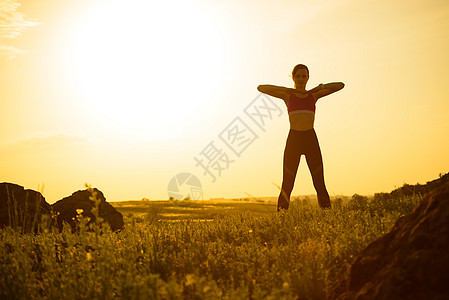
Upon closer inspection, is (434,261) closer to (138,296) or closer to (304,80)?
(138,296)

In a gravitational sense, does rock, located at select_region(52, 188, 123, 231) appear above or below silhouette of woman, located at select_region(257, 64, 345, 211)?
below

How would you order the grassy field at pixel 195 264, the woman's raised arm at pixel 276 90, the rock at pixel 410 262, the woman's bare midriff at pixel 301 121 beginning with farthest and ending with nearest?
the woman's raised arm at pixel 276 90
the woman's bare midriff at pixel 301 121
the grassy field at pixel 195 264
the rock at pixel 410 262

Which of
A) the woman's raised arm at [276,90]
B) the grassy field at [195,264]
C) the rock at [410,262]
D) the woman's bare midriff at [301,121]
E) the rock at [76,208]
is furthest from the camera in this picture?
the rock at [76,208]

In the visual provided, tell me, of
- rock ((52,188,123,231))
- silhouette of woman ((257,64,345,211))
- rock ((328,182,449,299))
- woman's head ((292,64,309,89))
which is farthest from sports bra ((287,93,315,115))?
rock ((52,188,123,231))

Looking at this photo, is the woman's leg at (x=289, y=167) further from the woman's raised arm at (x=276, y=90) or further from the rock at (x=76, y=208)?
the rock at (x=76, y=208)

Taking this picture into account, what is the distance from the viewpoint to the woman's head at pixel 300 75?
27.9 ft

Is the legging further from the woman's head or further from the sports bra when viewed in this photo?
the woman's head

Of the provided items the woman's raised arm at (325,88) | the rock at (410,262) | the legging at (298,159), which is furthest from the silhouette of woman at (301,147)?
the rock at (410,262)

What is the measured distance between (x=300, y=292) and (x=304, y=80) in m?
5.66

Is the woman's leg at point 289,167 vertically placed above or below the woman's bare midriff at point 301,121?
below

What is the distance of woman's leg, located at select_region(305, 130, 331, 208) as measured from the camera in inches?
325

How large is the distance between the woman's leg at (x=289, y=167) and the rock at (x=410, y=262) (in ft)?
14.8

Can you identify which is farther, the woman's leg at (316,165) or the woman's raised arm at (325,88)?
the woman's raised arm at (325,88)

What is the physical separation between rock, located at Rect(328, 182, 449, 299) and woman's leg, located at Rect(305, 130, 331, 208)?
452 cm
